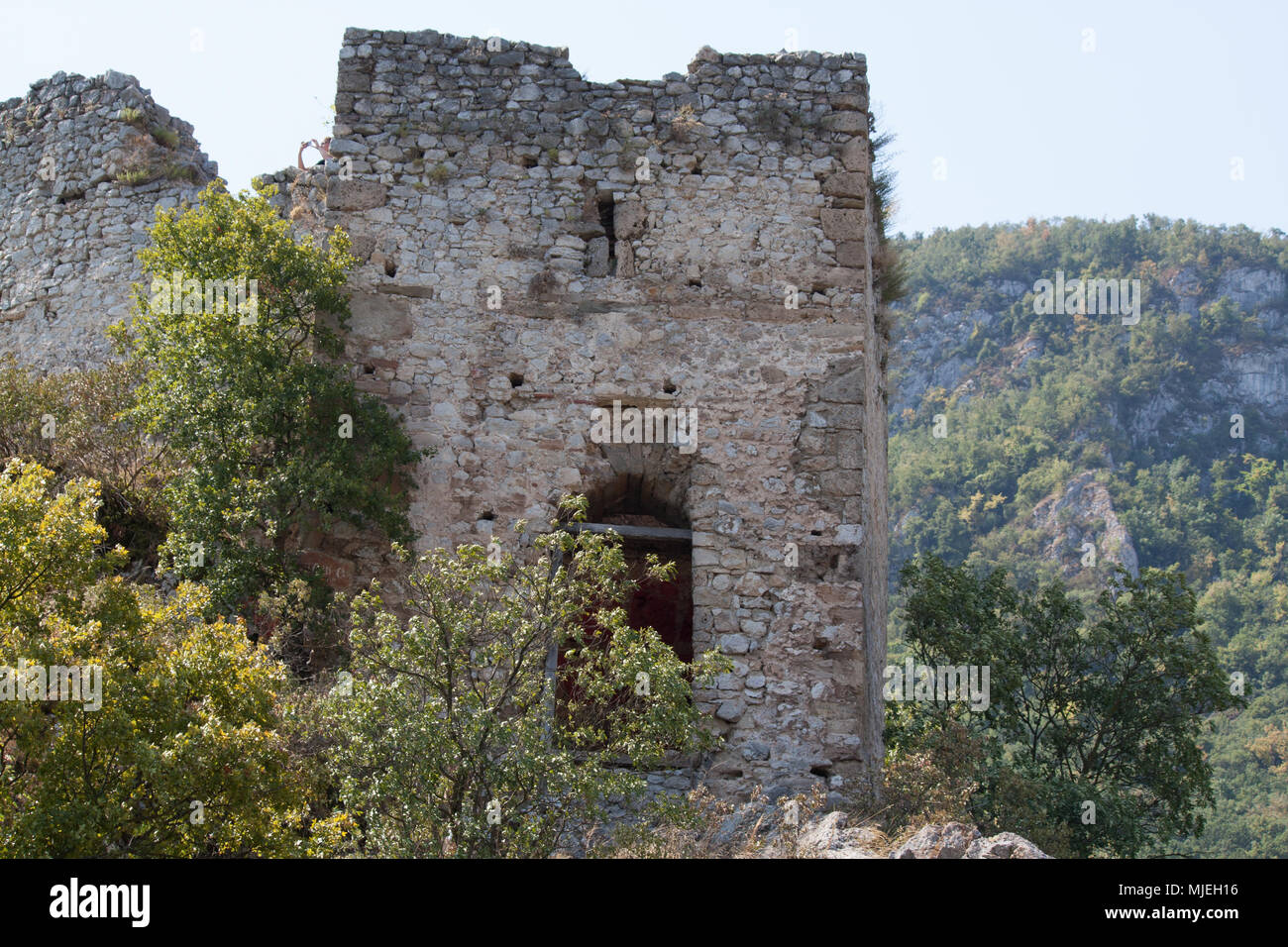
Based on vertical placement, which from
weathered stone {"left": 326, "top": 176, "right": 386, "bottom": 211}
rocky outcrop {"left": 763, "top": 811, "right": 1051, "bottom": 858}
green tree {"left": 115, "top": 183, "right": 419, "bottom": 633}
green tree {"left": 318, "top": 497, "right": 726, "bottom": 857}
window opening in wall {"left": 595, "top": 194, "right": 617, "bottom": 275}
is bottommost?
rocky outcrop {"left": 763, "top": 811, "right": 1051, "bottom": 858}

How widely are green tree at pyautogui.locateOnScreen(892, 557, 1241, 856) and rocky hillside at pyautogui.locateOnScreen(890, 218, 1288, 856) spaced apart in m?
9.41

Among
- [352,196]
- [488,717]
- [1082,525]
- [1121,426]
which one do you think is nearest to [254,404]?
[352,196]

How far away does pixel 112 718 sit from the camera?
646cm

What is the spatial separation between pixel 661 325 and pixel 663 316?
75mm

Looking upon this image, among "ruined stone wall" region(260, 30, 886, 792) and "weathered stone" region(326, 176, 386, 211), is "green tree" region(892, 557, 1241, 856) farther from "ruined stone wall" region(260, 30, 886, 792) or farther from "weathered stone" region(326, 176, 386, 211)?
"weathered stone" region(326, 176, 386, 211)

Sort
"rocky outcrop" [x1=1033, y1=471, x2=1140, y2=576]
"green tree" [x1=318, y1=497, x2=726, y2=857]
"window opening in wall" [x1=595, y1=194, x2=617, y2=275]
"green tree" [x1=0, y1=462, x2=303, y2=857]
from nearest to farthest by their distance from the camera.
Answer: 1. "green tree" [x1=0, y1=462, x2=303, y2=857]
2. "green tree" [x1=318, y1=497, x2=726, y2=857]
3. "window opening in wall" [x1=595, y1=194, x2=617, y2=275]
4. "rocky outcrop" [x1=1033, y1=471, x2=1140, y2=576]

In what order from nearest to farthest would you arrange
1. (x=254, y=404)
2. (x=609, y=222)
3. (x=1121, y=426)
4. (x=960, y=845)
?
(x=960, y=845), (x=254, y=404), (x=609, y=222), (x=1121, y=426)

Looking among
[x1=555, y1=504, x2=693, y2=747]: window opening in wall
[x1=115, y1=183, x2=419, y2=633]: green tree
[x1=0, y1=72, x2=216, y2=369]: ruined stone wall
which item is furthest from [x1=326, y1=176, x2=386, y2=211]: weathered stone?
[x1=0, y1=72, x2=216, y2=369]: ruined stone wall

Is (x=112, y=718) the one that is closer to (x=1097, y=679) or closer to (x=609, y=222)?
(x=609, y=222)

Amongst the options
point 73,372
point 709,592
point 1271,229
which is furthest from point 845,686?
point 1271,229

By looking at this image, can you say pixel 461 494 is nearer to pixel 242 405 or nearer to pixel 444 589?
pixel 242 405

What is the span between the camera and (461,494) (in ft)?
31.9

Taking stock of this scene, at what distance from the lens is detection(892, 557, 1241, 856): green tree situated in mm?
12711

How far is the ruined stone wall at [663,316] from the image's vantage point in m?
9.42
